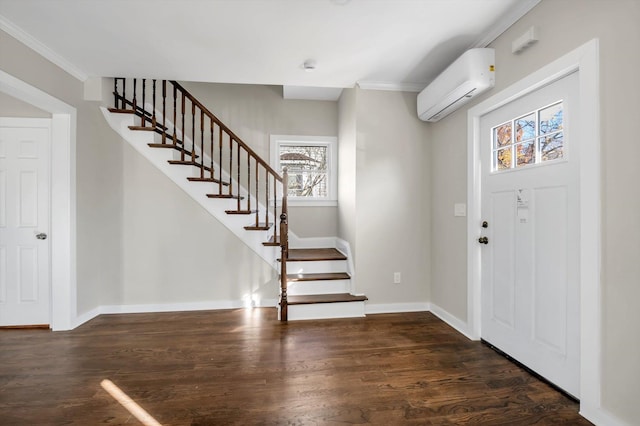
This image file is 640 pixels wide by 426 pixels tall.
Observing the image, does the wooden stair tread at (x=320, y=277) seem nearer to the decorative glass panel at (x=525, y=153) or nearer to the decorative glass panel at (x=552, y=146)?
the decorative glass panel at (x=525, y=153)

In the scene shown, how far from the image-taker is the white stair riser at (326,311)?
3258mm

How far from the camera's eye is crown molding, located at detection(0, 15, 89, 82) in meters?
2.32

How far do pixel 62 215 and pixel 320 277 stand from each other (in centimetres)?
276

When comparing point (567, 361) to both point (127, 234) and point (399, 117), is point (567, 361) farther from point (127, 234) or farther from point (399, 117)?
point (127, 234)

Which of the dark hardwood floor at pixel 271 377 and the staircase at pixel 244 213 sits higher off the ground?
the staircase at pixel 244 213

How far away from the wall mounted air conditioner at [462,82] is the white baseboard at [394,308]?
7.12 feet

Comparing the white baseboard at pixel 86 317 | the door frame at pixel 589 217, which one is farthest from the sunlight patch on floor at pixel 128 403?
the door frame at pixel 589 217

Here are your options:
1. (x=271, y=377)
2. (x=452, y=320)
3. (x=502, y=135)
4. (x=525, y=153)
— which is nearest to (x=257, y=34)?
(x=502, y=135)

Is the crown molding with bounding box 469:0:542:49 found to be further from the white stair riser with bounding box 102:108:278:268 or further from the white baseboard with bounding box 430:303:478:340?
the white stair riser with bounding box 102:108:278:268

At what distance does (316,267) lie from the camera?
3756 millimetres

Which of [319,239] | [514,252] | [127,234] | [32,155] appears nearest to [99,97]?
[32,155]

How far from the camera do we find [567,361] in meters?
1.91

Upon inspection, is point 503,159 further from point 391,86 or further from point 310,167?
point 310,167

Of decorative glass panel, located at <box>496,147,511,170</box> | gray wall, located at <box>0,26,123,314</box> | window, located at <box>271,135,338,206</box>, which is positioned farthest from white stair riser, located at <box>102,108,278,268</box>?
decorative glass panel, located at <box>496,147,511,170</box>
